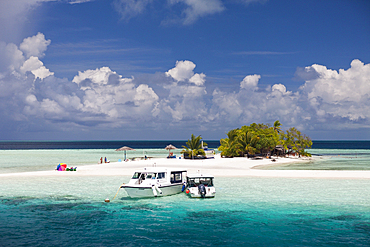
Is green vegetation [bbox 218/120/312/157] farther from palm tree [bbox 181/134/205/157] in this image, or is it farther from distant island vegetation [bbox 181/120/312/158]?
palm tree [bbox 181/134/205/157]

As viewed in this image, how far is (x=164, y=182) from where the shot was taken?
26.2 m

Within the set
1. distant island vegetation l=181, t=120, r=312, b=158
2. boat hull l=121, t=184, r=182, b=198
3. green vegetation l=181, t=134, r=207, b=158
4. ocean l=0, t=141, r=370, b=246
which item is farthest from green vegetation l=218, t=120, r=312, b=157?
boat hull l=121, t=184, r=182, b=198

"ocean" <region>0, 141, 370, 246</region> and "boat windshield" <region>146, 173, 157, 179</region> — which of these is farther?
"boat windshield" <region>146, 173, 157, 179</region>

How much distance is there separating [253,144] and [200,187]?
46.4 metres

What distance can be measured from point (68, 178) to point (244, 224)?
26.9 m

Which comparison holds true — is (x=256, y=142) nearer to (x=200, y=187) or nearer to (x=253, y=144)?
(x=253, y=144)

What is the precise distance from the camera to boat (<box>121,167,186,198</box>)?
25.1 metres

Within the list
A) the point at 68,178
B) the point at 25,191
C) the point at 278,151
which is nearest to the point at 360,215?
the point at 25,191

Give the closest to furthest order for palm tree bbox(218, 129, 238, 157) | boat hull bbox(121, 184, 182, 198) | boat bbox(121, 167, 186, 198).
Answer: boat hull bbox(121, 184, 182, 198) < boat bbox(121, 167, 186, 198) < palm tree bbox(218, 129, 238, 157)

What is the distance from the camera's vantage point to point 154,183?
25406 millimetres

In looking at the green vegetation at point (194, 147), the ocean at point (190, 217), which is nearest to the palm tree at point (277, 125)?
the green vegetation at point (194, 147)

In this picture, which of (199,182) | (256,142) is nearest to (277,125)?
(256,142)

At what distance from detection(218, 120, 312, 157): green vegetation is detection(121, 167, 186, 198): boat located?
42.5 metres

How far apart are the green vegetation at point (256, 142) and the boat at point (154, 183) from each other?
139ft
